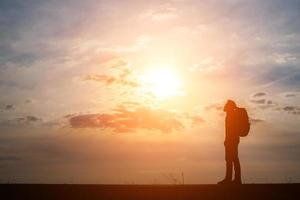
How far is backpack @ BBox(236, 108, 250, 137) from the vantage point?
14875 mm

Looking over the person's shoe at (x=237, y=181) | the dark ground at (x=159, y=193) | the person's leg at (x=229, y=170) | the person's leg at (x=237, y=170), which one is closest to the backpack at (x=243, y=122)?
the person's leg at (x=237, y=170)

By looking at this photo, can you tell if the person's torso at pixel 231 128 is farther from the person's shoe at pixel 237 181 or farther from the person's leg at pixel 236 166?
the person's shoe at pixel 237 181

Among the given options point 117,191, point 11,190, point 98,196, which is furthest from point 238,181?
point 11,190

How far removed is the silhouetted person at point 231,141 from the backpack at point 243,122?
2.5 inches

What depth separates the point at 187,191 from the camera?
11.7 meters

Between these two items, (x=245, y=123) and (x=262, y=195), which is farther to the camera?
(x=245, y=123)

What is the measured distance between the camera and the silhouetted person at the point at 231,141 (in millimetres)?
15000

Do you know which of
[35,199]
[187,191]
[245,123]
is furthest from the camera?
[245,123]

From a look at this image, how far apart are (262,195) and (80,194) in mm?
4331

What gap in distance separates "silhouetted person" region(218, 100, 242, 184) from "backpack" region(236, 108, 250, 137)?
0.21 feet

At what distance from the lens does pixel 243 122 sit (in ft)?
48.8

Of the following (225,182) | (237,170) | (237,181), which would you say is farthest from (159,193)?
(237,170)

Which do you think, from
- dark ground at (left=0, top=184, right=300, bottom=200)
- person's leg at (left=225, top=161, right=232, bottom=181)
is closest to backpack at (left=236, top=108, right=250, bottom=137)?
person's leg at (left=225, top=161, right=232, bottom=181)

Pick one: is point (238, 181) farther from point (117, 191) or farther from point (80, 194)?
point (80, 194)
